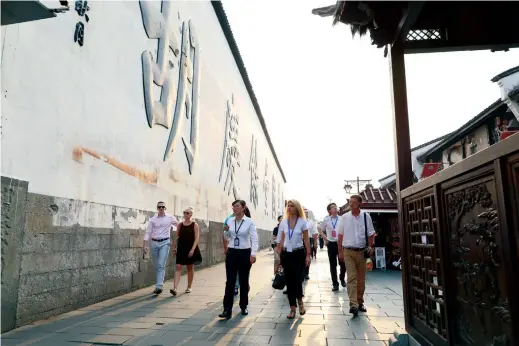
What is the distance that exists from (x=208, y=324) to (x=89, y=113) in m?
3.65

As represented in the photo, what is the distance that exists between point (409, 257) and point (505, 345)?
1693 millimetres

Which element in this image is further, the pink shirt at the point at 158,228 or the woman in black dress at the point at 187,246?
the woman in black dress at the point at 187,246

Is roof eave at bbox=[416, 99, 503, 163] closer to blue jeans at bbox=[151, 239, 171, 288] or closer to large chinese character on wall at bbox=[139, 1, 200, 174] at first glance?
large chinese character on wall at bbox=[139, 1, 200, 174]

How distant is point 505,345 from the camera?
195cm

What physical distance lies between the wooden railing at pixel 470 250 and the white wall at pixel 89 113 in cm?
442

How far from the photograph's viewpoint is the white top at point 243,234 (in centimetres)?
533

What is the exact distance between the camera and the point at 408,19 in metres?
3.37

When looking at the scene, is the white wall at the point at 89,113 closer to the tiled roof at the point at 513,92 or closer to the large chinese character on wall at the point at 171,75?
the large chinese character on wall at the point at 171,75

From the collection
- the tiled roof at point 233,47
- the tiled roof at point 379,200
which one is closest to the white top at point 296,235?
the tiled roof at point 379,200

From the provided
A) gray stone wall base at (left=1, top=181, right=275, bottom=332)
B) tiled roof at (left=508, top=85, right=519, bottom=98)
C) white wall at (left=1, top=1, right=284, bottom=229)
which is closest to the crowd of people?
gray stone wall base at (left=1, top=181, right=275, bottom=332)

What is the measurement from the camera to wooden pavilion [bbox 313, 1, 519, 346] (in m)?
1.92

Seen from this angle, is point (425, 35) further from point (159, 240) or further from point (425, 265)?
point (159, 240)

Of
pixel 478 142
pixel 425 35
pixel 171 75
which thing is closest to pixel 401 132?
pixel 425 35

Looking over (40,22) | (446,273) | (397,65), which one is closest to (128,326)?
(446,273)
